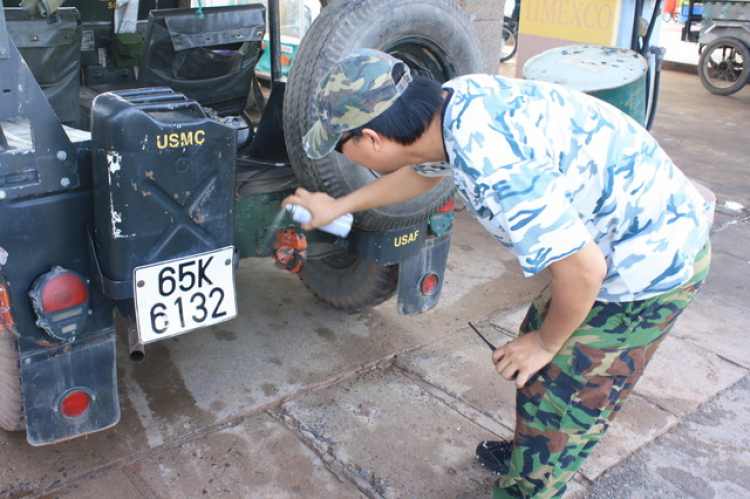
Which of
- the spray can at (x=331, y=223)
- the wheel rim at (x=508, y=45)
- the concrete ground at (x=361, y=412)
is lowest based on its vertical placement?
the concrete ground at (x=361, y=412)

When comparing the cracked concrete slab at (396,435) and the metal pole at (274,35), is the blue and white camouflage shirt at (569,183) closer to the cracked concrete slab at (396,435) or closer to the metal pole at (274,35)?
the cracked concrete slab at (396,435)

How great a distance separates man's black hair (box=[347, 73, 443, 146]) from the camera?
5.56 feet

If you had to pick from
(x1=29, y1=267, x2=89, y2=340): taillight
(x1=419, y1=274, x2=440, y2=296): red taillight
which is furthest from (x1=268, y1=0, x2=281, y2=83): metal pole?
(x1=29, y1=267, x2=89, y2=340): taillight

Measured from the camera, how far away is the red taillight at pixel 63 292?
6.82 ft

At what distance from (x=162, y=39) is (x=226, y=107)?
506mm

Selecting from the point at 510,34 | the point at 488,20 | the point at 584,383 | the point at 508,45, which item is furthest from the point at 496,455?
the point at 508,45

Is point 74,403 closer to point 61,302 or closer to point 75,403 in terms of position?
point 75,403

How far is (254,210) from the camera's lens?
8.71 ft

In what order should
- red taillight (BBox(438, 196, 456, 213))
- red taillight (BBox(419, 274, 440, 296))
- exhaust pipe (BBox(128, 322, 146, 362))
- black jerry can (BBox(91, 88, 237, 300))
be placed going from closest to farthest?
black jerry can (BBox(91, 88, 237, 300))
exhaust pipe (BBox(128, 322, 146, 362))
red taillight (BBox(438, 196, 456, 213))
red taillight (BBox(419, 274, 440, 296))

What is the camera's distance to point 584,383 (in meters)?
2.00

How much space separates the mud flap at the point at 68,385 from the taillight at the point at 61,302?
107mm

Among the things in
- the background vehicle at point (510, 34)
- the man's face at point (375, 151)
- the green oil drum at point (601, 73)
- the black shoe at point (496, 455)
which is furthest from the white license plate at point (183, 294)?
the background vehicle at point (510, 34)

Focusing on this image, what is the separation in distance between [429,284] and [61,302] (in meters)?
1.66

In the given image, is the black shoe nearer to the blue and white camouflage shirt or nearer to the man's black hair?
the blue and white camouflage shirt
